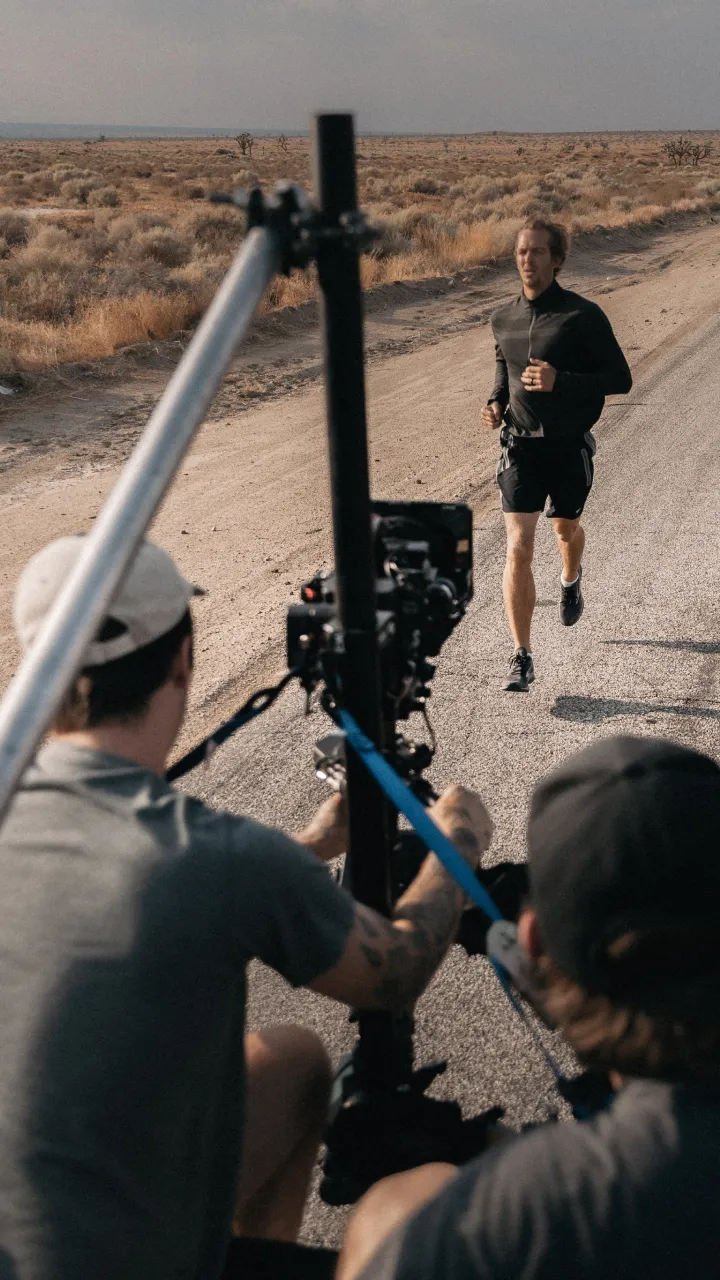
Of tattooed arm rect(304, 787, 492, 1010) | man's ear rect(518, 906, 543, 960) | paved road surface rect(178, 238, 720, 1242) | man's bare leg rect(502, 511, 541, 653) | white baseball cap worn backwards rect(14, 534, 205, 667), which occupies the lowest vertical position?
paved road surface rect(178, 238, 720, 1242)

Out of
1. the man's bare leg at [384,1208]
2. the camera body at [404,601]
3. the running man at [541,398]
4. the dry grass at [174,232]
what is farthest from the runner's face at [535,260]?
the man's bare leg at [384,1208]

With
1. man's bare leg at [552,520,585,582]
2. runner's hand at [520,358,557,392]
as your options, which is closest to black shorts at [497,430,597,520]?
man's bare leg at [552,520,585,582]

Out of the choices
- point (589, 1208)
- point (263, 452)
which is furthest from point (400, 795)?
point (263, 452)

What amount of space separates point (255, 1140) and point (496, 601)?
4.36m

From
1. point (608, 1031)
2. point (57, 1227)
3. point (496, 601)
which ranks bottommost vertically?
point (496, 601)

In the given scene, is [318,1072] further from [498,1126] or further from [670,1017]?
[670,1017]

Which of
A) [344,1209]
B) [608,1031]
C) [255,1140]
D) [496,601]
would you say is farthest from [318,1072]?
[496,601]

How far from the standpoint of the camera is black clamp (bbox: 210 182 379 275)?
1.22 m

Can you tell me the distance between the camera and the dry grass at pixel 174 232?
43.4 ft

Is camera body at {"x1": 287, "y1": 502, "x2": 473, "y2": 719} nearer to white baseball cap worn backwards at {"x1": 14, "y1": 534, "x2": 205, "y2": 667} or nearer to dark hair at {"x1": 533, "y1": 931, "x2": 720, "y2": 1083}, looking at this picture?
white baseball cap worn backwards at {"x1": 14, "y1": 534, "x2": 205, "y2": 667}

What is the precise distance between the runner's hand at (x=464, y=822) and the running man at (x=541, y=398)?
312 centimetres

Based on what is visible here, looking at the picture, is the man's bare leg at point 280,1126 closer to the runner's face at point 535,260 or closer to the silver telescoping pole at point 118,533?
the silver telescoping pole at point 118,533

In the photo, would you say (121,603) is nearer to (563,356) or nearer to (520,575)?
(520,575)

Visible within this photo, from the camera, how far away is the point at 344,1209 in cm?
276
